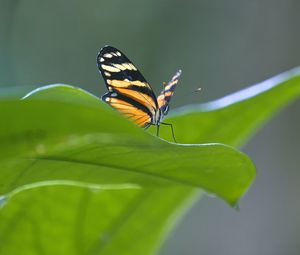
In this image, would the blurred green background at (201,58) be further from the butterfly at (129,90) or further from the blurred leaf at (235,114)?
the blurred leaf at (235,114)

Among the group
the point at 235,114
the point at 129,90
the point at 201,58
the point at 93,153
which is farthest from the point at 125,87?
the point at 201,58

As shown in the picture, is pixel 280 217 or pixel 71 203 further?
pixel 280 217

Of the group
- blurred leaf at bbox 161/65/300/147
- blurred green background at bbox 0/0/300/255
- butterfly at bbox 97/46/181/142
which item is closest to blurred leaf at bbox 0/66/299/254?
blurred leaf at bbox 161/65/300/147

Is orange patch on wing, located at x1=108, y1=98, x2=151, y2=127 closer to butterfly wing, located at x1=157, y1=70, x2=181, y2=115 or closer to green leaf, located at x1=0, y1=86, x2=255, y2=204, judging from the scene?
butterfly wing, located at x1=157, y1=70, x2=181, y2=115

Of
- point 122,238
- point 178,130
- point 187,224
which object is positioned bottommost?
point 187,224

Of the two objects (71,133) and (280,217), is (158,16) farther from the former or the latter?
(71,133)

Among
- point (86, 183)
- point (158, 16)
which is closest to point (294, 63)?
point (158, 16)

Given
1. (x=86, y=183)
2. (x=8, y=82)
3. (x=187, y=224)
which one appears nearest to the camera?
(x=86, y=183)

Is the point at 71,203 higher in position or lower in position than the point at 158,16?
higher

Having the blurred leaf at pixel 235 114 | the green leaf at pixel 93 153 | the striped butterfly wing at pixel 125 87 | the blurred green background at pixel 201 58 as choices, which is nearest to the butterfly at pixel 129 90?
the striped butterfly wing at pixel 125 87
